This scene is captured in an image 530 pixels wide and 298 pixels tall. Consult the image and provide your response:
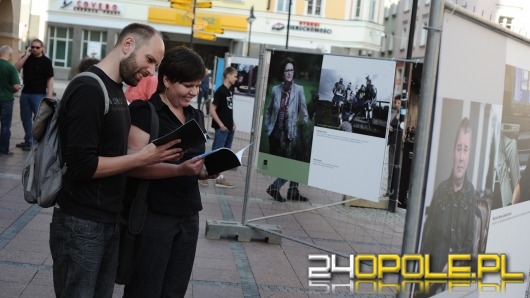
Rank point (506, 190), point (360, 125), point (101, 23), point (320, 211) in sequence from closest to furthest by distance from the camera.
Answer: point (506, 190) → point (360, 125) → point (320, 211) → point (101, 23)

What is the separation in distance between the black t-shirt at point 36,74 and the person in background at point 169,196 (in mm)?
10012

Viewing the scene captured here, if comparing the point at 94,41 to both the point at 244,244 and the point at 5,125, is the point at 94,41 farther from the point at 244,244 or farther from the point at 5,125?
the point at 244,244

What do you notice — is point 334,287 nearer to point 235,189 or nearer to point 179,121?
point 179,121

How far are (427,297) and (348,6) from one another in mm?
46873

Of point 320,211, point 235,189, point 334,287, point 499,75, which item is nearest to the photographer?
point 499,75

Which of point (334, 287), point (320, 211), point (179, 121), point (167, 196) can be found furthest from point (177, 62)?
point (320, 211)

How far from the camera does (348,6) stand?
1924 inches

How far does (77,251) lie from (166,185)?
26.6 inches

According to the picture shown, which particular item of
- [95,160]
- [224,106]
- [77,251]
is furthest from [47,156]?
[224,106]

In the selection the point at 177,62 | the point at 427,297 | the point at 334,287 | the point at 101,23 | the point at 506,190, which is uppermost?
the point at 101,23

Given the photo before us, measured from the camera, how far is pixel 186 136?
140 inches

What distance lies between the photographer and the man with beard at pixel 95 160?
3320 millimetres

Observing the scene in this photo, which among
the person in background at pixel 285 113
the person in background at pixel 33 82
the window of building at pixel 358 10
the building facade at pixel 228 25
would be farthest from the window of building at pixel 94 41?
the person in background at pixel 285 113

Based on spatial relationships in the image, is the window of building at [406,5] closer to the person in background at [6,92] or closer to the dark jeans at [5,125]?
the person in background at [6,92]
